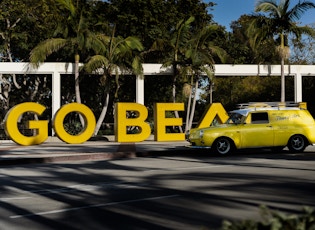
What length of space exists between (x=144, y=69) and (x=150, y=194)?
67.9 feet

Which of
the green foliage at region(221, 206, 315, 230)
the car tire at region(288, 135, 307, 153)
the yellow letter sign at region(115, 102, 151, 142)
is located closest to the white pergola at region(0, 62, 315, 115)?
the yellow letter sign at region(115, 102, 151, 142)

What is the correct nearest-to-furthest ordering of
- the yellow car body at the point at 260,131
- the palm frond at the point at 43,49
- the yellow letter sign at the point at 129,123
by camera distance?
the yellow car body at the point at 260,131, the yellow letter sign at the point at 129,123, the palm frond at the point at 43,49

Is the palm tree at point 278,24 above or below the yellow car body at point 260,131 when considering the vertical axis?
above

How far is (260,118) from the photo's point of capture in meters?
16.1

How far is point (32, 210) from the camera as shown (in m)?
7.11

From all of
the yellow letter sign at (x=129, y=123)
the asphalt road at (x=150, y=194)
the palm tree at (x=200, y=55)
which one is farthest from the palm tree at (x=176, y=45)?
the asphalt road at (x=150, y=194)

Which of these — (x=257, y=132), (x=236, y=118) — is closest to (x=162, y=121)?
(x=236, y=118)

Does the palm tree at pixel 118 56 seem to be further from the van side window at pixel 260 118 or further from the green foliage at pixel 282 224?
the green foliage at pixel 282 224

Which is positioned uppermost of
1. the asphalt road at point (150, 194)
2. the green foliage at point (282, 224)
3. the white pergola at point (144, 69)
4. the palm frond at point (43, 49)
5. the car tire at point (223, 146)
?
the palm frond at point (43, 49)

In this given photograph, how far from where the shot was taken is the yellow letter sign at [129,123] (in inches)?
912

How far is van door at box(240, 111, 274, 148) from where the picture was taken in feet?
51.9

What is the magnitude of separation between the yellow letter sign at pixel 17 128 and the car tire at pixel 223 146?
33.7 feet

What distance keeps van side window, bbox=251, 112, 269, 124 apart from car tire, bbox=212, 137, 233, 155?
121cm

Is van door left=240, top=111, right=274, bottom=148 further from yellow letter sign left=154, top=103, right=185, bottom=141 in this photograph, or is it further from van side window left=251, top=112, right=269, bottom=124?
yellow letter sign left=154, top=103, right=185, bottom=141
